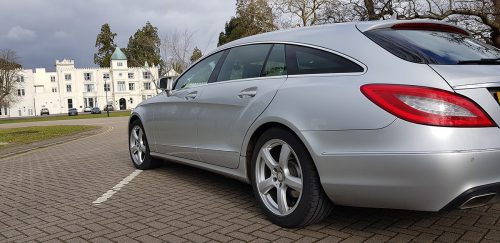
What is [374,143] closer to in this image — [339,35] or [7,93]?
[339,35]

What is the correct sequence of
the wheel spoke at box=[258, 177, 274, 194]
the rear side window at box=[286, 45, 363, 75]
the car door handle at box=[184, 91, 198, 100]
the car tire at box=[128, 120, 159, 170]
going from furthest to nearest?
1. the car tire at box=[128, 120, 159, 170]
2. the car door handle at box=[184, 91, 198, 100]
3. the wheel spoke at box=[258, 177, 274, 194]
4. the rear side window at box=[286, 45, 363, 75]

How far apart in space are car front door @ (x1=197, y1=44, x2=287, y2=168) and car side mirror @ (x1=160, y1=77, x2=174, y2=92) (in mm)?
1013

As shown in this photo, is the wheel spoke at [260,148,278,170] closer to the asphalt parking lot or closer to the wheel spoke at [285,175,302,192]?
the wheel spoke at [285,175,302,192]

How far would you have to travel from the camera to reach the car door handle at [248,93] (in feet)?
12.3

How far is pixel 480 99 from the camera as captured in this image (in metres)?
2.70

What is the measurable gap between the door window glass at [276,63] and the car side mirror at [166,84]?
1.93 m

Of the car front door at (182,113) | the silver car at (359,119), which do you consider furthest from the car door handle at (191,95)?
the silver car at (359,119)

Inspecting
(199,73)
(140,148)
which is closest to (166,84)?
(199,73)

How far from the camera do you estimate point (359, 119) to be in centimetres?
284

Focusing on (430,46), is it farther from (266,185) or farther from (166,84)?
(166,84)

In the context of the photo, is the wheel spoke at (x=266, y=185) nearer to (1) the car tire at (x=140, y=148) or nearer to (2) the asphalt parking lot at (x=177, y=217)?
(2) the asphalt parking lot at (x=177, y=217)

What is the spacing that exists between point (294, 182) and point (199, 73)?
2.12 metres

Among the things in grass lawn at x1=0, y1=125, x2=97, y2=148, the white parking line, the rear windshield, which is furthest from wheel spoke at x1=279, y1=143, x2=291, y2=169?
grass lawn at x1=0, y1=125, x2=97, y2=148

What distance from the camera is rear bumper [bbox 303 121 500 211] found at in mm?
2568
